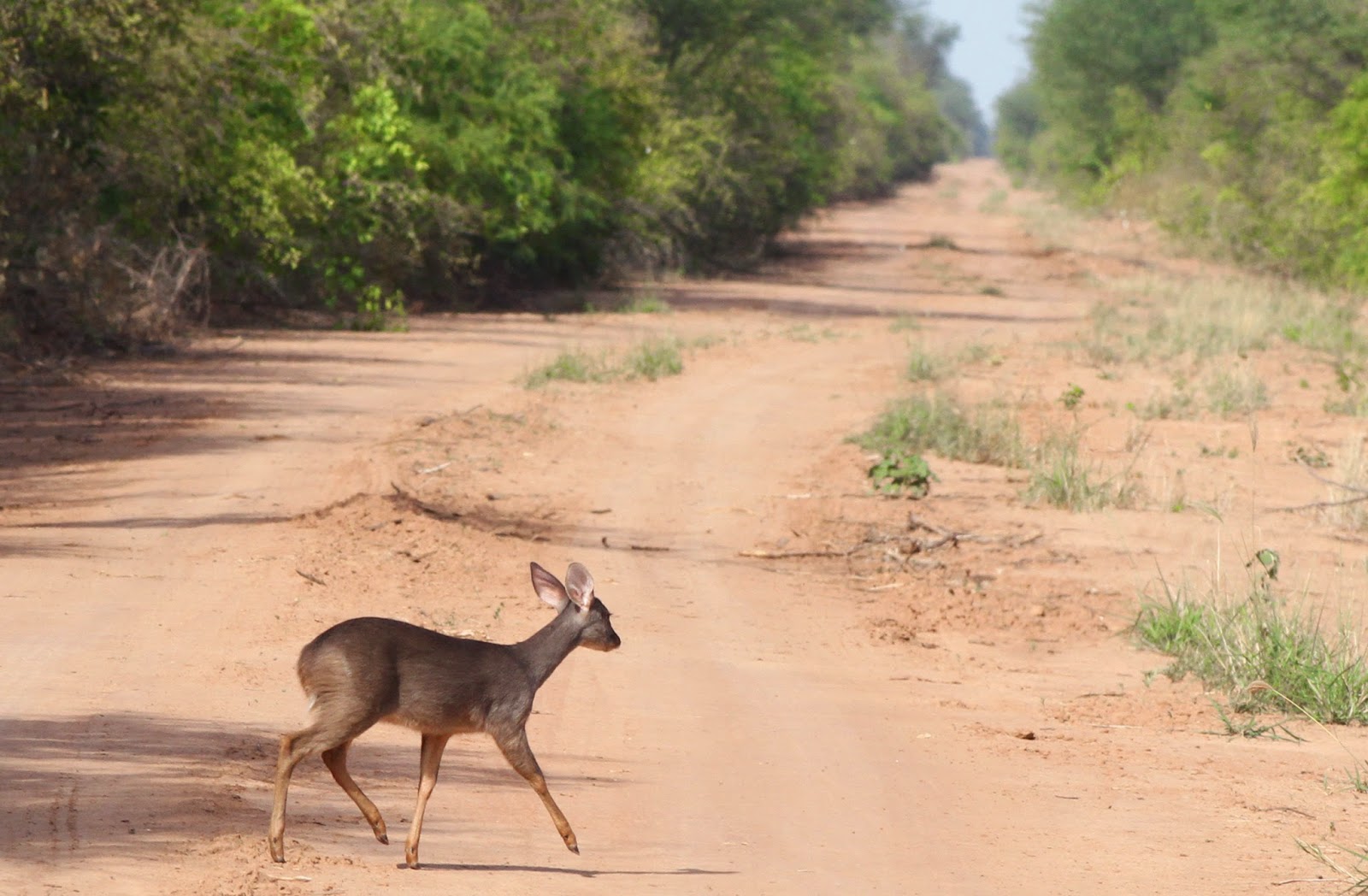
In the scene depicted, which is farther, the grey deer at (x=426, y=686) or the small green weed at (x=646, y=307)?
the small green weed at (x=646, y=307)

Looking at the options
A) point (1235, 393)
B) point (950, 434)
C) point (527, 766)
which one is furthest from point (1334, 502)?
point (527, 766)

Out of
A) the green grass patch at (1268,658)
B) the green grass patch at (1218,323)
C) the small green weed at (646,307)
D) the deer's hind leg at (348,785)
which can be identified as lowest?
the small green weed at (646,307)

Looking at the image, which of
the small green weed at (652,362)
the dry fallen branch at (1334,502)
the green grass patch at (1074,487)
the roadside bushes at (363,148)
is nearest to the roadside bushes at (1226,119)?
the roadside bushes at (363,148)

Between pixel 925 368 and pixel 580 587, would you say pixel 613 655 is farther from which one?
pixel 925 368

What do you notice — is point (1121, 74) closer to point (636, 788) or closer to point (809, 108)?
point (809, 108)

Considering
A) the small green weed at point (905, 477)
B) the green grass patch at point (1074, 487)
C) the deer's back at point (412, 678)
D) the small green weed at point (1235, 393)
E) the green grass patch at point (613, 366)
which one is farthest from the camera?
the green grass patch at point (613, 366)

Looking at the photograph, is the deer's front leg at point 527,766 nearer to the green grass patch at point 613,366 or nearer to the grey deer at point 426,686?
the grey deer at point 426,686

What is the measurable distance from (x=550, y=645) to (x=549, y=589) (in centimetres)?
17

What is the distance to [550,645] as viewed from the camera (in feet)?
17.8

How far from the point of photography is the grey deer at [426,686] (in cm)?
505

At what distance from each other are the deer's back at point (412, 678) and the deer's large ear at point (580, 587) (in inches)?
9.9

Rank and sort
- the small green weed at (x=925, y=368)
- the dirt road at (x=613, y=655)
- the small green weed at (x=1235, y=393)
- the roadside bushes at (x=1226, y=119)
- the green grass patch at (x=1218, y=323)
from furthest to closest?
the roadside bushes at (x=1226, y=119) → the green grass patch at (x=1218, y=323) → the small green weed at (x=925, y=368) → the small green weed at (x=1235, y=393) → the dirt road at (x=613, y=655)

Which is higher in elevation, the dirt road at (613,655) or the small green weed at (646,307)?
the dirt road at (613,655)

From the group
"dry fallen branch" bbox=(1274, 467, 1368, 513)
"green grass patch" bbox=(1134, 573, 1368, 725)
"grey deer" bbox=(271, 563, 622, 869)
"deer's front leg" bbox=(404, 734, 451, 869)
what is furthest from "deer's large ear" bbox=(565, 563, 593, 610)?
"dry fallen branch" bbox=(1274, 467, 1368, 513)
